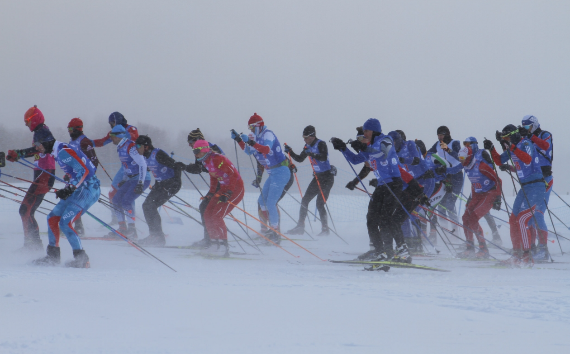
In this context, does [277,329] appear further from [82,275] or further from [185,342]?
[82,275]

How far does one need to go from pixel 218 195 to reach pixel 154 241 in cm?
130

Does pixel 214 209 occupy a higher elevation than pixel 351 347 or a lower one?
higher

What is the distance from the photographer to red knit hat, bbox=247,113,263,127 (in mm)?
7793

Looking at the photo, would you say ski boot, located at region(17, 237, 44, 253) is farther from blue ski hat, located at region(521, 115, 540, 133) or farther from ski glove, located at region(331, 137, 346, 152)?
blue ski hat, located at region(521, 115, 540, 133)

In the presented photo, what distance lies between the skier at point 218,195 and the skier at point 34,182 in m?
1.69

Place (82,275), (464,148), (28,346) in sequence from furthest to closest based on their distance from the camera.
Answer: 1. (464,148)
2. (82,275)
3. (28,346)

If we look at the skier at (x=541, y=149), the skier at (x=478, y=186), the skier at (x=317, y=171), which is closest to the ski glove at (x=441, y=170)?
the skier at (x=478, y=186)

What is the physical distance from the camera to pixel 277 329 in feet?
8.89

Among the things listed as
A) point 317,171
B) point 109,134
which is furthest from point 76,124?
point 317,171

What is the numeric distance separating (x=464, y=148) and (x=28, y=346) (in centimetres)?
604

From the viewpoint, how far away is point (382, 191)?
18.0 feet

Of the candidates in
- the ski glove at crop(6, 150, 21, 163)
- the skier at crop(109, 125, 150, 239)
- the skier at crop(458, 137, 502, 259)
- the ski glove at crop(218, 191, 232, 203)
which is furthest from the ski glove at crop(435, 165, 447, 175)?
the ski glove at crop(6, 150, 21, 163)

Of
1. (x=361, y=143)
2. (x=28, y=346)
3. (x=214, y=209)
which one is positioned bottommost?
(x=28, y=346)

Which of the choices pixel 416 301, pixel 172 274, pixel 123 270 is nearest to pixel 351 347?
pixel 416 301
